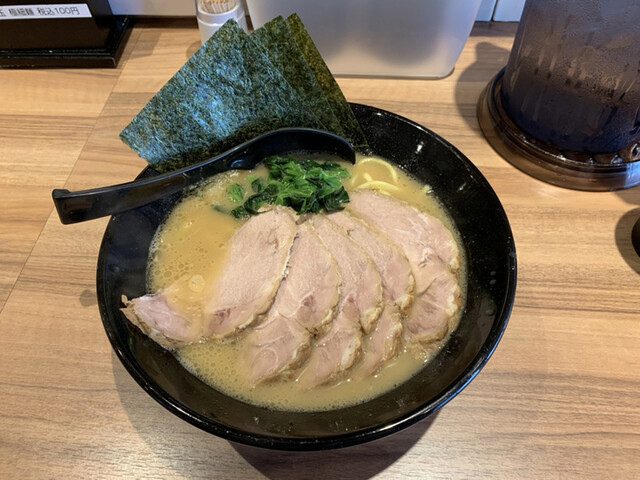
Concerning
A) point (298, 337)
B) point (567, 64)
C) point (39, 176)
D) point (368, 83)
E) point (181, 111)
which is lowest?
point (39, 176)

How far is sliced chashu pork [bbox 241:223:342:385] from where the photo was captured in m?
1.04

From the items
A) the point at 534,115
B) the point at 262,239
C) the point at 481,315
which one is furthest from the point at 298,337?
the point at 534,115

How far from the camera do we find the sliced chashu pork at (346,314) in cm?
104

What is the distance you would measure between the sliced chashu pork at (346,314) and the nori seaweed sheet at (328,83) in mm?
357

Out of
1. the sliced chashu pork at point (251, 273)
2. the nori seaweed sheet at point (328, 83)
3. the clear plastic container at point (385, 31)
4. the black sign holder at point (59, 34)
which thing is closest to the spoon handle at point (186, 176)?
the nori seaweed sheet at point (328, 83)

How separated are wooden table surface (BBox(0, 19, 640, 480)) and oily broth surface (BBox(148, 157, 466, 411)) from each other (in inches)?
5.4

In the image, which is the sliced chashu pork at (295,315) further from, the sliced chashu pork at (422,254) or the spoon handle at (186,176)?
the spoon handle at (186,176)

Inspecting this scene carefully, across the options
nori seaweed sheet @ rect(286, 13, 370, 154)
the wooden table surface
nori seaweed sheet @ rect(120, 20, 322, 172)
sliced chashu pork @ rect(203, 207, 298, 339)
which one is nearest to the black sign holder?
the wooden table surface

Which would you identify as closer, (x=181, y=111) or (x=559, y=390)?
(x=559, y=390)

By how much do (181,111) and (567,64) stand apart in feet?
3.58

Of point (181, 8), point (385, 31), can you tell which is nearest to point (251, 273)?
point (385, 31)

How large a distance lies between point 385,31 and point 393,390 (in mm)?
1209

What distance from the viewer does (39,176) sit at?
1.59 m

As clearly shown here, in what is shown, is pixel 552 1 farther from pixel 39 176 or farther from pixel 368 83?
pixel 39 176
